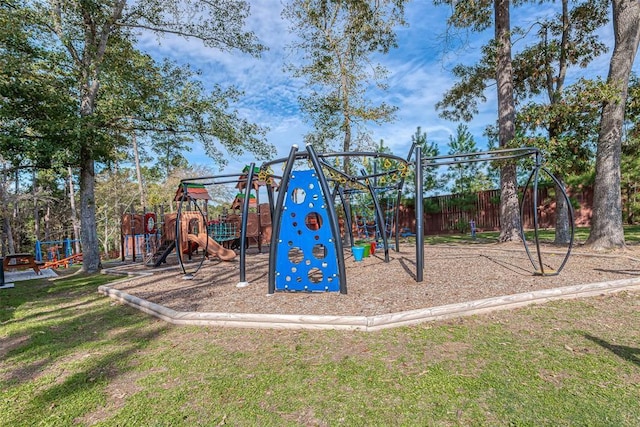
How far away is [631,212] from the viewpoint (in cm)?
1775

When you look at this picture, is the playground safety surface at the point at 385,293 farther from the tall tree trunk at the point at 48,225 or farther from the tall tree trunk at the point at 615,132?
the tall tree trunk at the point at 48,225

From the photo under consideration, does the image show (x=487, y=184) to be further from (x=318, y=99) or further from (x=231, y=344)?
(x=231, y=344)

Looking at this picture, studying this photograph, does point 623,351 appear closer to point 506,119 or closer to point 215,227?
point 506,119

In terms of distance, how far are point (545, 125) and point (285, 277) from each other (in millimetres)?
9468

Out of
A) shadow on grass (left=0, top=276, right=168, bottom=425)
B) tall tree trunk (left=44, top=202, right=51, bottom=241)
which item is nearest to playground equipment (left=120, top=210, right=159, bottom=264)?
shadow on grass (left=0, top=276, right=168, bottom=425)

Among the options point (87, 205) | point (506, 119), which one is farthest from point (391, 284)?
point (506, 119)

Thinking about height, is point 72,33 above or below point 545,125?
above

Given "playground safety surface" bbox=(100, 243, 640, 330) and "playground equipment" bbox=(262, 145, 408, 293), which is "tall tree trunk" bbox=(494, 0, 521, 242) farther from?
"playground equipment" bbox=(262, 145, 408, 293)

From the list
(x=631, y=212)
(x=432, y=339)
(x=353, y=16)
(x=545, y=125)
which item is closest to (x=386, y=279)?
(x=432, y=339)

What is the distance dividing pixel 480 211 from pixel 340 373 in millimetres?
20846

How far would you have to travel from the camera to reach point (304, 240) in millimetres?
5434

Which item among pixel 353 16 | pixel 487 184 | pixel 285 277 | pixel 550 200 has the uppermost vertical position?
pixel 353 16

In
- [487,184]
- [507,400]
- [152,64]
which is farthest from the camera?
[487,184]

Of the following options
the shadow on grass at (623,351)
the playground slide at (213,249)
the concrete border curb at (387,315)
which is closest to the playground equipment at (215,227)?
the playground slide at (213,249)
